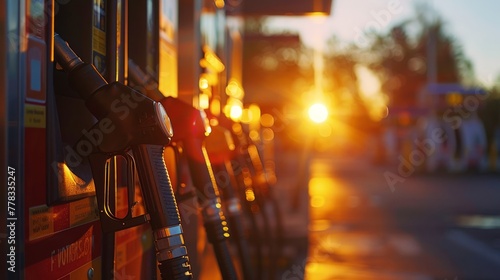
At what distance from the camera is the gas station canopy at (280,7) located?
23.1 feet

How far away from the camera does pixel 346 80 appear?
41188 millimetres

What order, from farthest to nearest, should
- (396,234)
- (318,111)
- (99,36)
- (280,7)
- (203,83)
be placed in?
(396,234) → (318,111) → (280,7) → (203,83) → (99,36)

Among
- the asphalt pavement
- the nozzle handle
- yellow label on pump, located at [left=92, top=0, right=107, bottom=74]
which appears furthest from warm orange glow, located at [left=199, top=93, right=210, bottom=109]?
the asphalt pavement

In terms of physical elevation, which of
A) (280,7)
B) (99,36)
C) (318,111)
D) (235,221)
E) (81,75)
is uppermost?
(280,7)

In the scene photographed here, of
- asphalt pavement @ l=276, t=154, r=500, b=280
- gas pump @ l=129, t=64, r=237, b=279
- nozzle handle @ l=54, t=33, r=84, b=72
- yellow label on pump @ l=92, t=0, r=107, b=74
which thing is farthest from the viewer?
asphalt pavement @ l=276, t=154, r=500, b=280

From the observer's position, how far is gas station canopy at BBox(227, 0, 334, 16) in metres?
7.03

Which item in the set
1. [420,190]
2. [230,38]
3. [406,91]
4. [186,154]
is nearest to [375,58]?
[406,91]

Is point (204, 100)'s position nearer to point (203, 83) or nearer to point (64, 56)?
point (203, 83)

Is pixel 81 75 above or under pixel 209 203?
above

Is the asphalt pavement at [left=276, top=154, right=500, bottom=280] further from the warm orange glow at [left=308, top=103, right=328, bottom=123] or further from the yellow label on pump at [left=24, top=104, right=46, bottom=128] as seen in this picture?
the yellow label on pump at [left=24, top=104, right=46, bottom=128]

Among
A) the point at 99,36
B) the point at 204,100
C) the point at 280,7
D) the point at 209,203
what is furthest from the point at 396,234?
the point at 99,36

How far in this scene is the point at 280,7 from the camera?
23.8ft

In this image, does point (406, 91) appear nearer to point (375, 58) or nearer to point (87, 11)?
point (375, 58)

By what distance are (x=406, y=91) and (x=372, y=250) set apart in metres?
56.8
